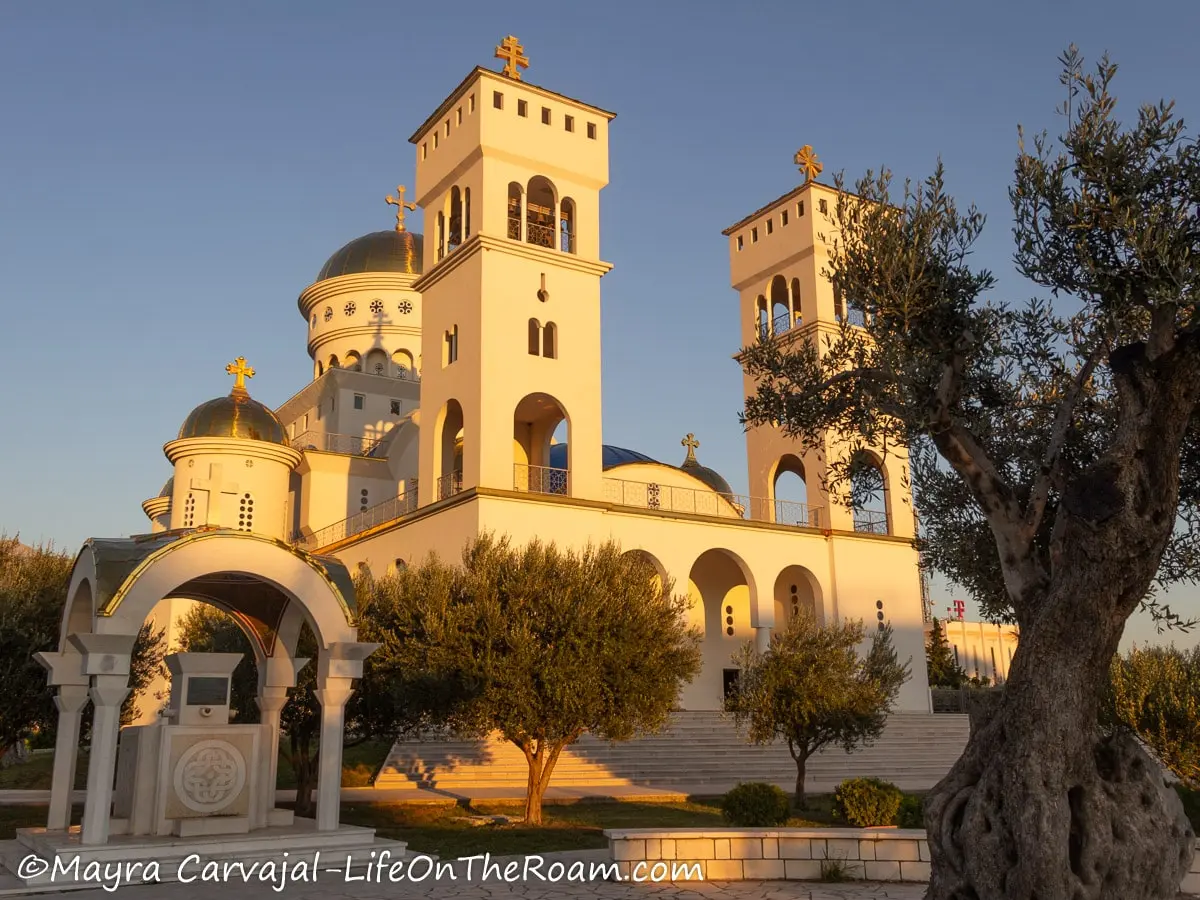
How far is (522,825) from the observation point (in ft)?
48.6

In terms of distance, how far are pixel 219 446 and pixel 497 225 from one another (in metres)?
10.9

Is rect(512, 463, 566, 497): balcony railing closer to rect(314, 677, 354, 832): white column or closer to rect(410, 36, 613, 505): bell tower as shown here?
rect(410, 36, 613, 505): bell tower

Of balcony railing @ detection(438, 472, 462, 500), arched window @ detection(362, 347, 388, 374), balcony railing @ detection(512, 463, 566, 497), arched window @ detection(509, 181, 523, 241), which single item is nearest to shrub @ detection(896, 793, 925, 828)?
balcony railing @ detection(512, 463, 566, 497)

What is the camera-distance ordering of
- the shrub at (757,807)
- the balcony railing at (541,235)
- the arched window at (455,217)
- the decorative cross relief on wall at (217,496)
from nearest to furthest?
the shrub at (757,807), the balcony railing at (541,235), the arched window at (455,217), the decorative cross relief on wall at (217,496)

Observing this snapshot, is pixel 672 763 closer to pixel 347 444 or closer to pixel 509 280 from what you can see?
pixel 509 280

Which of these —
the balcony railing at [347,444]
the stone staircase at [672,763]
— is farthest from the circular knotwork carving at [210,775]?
the balcony railing at [347,444]

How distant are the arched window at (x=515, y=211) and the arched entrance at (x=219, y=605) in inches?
581

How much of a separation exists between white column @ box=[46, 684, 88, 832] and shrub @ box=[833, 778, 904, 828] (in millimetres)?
9412

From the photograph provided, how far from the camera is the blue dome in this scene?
3166cm

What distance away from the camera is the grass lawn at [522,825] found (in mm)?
13039

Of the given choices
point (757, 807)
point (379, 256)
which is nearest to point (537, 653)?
point (757, 807)

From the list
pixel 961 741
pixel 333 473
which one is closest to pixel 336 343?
pixel 333 473

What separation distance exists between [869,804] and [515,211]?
1846 centimetres

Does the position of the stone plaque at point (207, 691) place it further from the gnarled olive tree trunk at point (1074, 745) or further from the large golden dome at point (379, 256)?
the large golden dome at point (379, 256)
